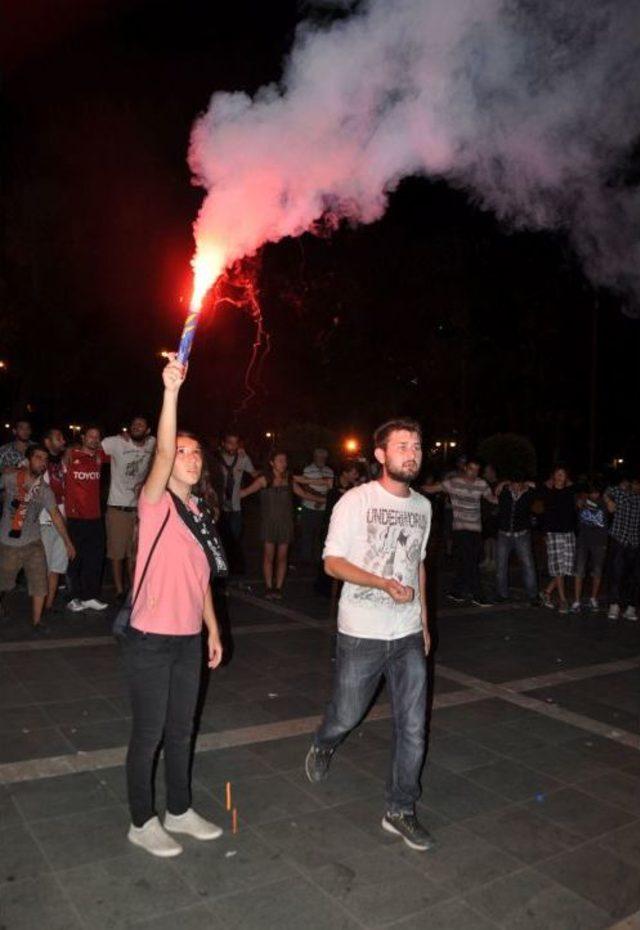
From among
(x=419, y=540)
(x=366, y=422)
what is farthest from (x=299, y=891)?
(x=366, y=422)

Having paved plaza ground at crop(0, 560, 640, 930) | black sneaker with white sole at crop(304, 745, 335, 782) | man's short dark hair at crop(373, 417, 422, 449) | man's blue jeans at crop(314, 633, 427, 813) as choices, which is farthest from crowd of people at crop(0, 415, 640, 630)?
man's short dark hair at crop(373, 417, 422, 449)

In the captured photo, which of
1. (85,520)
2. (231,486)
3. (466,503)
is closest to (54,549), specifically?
(85,520)

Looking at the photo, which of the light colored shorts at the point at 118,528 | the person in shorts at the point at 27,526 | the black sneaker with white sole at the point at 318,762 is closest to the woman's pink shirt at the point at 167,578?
the black sneaker with white sole at the point at 318,762

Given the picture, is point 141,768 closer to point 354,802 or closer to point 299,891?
point 299,891

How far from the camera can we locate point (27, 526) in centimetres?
755

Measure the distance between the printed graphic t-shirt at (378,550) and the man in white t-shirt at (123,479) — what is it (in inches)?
211

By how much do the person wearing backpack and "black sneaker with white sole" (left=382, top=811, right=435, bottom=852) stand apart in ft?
2.89

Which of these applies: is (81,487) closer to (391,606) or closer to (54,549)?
(54,549)

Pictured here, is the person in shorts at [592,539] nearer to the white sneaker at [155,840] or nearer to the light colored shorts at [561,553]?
the light colored shorts at [561,553]

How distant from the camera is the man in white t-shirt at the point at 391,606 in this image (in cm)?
385

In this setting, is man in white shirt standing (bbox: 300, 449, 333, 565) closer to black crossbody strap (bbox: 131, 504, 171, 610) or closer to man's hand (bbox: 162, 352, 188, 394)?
black crossbody strap (bbox: 131, 504, 171, 610)

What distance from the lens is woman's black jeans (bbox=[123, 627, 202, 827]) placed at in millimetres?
3516

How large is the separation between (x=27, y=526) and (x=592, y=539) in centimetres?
723

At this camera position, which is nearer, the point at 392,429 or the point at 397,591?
the point at 397,591
